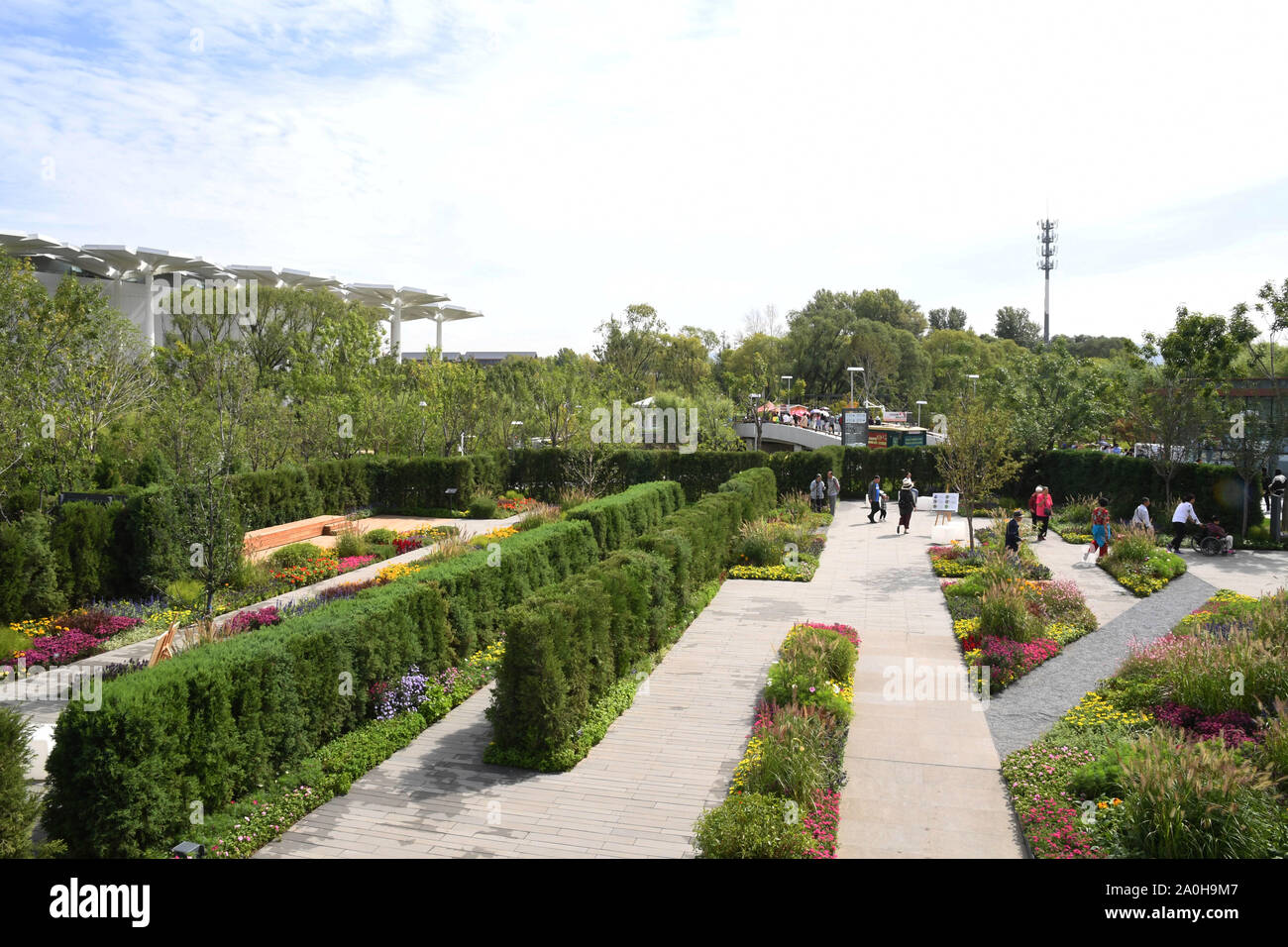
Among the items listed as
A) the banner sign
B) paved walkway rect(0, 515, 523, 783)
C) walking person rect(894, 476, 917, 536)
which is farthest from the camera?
the banner sign

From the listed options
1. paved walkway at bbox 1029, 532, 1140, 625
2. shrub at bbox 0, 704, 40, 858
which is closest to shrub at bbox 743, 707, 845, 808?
shrub at bbox 0, 704, 40, 858

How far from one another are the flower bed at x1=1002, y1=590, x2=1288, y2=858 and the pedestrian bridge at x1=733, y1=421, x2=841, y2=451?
129 feet

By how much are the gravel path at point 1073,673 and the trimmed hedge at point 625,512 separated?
27.1 ft

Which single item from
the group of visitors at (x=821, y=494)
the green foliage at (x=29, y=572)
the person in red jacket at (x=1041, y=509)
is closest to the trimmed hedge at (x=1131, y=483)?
the person in red jacket at (x=1041, y=509)

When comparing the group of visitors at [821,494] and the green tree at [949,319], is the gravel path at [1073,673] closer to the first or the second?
the group of visitors at [821,494]

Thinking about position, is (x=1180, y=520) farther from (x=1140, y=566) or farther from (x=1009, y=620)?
(x=1009, y=620)

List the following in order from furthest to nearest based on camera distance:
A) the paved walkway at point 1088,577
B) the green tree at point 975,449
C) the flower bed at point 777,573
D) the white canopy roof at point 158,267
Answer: the white canopy roof at point 158,267, the green tree at point 975,449, the flower bed at point 777,573, the paved walkway at point 1088,577

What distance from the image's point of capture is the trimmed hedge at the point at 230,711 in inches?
250

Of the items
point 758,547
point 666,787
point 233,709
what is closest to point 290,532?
point 758,547

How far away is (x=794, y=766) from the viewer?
744cm

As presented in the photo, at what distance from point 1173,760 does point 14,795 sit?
885 cm

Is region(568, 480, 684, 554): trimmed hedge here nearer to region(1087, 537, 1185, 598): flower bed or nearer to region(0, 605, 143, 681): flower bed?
region(0, 605, 143, 681): flower bed

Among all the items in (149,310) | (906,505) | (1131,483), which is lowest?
(906,505)

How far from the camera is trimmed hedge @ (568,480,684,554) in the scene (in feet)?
56.7
